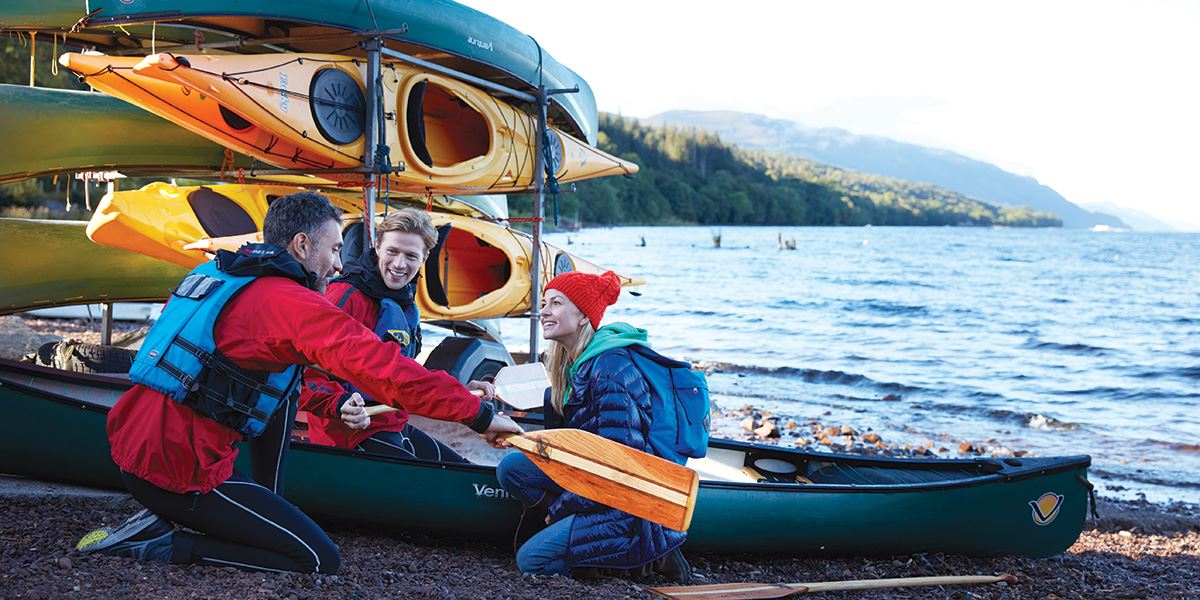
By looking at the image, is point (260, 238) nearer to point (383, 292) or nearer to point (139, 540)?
point (383, 292)

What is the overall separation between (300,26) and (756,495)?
507 cm

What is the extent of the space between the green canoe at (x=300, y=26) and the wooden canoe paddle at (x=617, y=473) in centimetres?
434

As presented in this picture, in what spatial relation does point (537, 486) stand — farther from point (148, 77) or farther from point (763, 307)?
point (763, 307)

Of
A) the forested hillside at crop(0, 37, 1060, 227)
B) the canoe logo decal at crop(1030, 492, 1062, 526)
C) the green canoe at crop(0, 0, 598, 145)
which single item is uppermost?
the forested hillside at crop(0, 37, 1060, 227)

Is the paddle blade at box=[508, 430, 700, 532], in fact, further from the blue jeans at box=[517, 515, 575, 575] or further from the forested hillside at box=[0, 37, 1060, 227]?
the forested hillside at box=[0, 37, 1060, 227]

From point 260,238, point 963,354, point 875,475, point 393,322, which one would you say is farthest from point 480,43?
point 963,354

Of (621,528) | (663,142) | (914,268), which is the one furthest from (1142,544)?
(663,142)

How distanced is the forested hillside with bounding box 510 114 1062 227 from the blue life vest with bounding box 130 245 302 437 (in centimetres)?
7545

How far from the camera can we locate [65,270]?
336 inches

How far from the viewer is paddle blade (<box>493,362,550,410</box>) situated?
4.58 m

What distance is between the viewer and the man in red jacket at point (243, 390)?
324cm

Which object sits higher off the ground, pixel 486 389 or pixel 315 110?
pixel 315 110

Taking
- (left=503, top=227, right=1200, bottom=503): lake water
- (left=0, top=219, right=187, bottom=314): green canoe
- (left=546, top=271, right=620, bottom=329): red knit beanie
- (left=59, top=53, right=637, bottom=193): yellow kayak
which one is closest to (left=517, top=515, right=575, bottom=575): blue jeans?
(left=546, top=271, right=620, bottom=329): red knit beanie

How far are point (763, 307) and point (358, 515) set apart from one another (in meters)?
23.6
